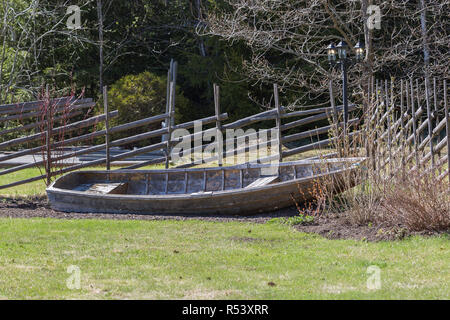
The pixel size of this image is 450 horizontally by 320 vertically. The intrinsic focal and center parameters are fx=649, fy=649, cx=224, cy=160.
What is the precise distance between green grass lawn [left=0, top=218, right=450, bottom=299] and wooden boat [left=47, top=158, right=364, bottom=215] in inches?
36.0

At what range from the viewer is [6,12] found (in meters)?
17.0

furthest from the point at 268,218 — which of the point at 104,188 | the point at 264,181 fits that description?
the point at 104,188

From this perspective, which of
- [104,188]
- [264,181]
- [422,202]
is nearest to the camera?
[422,202]

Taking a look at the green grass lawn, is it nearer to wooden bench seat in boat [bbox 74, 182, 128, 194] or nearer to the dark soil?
the dark soil

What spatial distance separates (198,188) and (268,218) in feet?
6.53

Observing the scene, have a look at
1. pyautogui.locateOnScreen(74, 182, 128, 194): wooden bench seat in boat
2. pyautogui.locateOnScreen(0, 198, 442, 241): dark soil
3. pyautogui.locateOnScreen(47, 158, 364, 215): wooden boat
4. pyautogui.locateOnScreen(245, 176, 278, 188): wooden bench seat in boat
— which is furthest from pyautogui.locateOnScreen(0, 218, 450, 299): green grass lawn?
pyautogui.locateOnScreen(74, 182, 128, 194): wooden bench seat in boat

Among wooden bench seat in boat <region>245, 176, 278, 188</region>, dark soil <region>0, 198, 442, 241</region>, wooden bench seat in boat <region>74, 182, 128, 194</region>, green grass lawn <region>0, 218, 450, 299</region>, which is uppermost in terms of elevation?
wooden bench seat in boat <region>245, 176, 278, 188</region>

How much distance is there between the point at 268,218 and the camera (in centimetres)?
899

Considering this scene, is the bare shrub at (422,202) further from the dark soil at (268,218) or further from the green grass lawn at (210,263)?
the green grass lawn at (210,263)

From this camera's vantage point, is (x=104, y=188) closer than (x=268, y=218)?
No

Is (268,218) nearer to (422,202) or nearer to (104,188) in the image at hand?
(422,202)

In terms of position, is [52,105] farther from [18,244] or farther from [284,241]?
[284,241]

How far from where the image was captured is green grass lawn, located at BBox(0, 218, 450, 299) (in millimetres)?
5129

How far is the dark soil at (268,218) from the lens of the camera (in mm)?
7242
